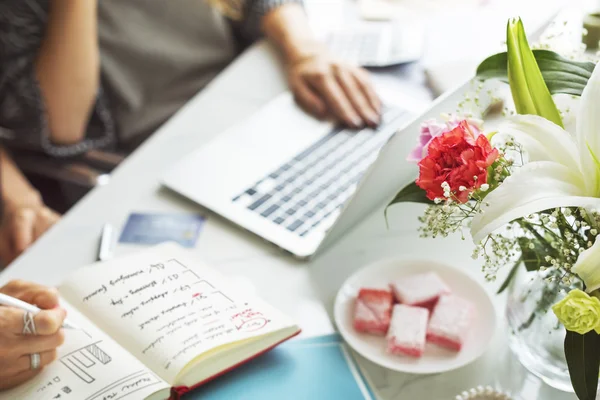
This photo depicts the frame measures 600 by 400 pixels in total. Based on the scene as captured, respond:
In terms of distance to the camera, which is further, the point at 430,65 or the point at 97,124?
the point at 97,124

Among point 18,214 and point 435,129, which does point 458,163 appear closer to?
point 435,129

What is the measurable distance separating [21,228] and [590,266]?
3.02ft

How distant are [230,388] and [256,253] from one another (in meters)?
0.21

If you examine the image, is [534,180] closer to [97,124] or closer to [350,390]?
[350,390]

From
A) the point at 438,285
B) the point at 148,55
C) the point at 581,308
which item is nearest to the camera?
the point at 581,308

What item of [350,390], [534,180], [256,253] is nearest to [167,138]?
[256,253]

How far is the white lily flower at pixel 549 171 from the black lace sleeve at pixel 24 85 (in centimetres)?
99

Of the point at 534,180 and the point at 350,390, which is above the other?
the point at 534,180

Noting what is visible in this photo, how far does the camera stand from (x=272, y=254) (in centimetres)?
86

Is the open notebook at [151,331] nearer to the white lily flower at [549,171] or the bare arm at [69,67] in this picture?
the white lily flower at [549,171]

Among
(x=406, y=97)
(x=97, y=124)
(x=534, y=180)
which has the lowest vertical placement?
Answer: (x=97, y=124)

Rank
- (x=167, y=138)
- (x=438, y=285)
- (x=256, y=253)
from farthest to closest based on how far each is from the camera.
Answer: (x=167, y=138), (x=256, y=253), (x=438, y=285)

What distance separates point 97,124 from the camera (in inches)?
54.4

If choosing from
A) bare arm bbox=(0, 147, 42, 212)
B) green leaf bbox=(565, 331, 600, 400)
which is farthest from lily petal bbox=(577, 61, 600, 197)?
bare arm bbox=(0, 147, 42, 212)
